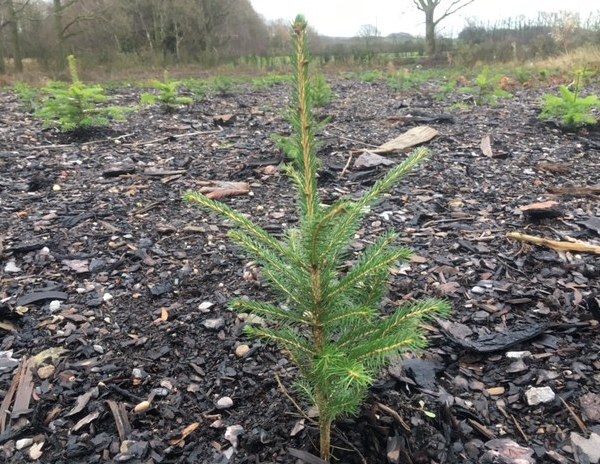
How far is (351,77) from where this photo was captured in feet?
54.6

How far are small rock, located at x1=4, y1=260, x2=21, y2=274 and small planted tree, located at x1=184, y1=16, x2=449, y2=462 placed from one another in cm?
241

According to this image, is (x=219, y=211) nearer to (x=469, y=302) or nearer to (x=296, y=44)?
(x=296, y=44)

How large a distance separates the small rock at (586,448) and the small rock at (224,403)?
4.80 ft

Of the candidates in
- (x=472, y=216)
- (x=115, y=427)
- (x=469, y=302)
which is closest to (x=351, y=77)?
(x=472, y=216)

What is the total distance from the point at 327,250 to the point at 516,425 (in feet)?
4.22

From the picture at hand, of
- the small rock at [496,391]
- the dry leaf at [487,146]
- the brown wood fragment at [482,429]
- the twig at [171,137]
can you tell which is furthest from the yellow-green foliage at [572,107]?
the brown wood fragment at [482,429]

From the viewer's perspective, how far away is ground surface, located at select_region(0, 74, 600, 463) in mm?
1967

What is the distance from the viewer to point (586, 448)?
186 cm

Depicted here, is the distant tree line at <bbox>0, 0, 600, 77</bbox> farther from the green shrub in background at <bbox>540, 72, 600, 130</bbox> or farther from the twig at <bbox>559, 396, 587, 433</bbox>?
the twig at <bbox>559, 396, 587, 433</bbox>

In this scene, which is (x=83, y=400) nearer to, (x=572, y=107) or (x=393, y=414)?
(x=393, y=414)

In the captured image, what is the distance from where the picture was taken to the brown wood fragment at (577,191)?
4.25m

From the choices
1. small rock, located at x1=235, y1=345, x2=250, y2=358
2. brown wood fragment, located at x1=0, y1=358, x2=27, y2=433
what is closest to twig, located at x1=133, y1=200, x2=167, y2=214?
brown wood fragment, located at x1=0, y1=358, x2=27, y2=433

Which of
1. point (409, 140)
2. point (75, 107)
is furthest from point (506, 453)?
point (75, 107)

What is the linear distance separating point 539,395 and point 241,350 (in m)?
Result: 1.46
